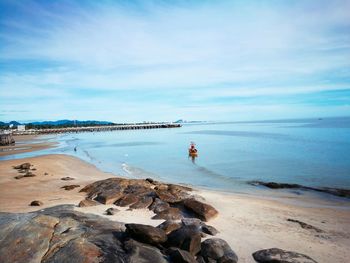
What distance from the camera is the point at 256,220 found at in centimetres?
1278

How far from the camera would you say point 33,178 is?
23062 millimetres

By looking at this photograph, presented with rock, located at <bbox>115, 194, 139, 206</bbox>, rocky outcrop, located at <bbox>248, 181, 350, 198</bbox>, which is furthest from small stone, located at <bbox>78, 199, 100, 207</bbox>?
rocky outcrop, located at <bbox>248, 181, 350, 198</bbox>

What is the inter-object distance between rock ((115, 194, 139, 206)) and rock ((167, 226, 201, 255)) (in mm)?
5400

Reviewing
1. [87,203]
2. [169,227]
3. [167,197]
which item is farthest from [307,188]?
[87,203]

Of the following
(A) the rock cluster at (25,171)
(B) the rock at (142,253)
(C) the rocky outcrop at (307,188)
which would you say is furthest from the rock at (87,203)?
(C) the rocky outcrop at (307,188)

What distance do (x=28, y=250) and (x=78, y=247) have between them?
1193mm

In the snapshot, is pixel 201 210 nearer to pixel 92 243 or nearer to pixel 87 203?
pixel 87 203

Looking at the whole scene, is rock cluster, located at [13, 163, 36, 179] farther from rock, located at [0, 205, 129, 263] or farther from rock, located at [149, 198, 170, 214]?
rock, located at [0, 205, 129, 263]

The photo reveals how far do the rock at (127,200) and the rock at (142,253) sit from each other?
5.79 meters

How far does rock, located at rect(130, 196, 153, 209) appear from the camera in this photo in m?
13.7

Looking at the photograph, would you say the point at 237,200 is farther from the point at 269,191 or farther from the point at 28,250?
the point at 28,250

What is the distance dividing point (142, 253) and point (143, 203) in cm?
600

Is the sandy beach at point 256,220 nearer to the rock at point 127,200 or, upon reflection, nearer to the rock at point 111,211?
the rock at point 111,211

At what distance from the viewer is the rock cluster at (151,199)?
41.7 feet
